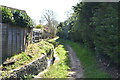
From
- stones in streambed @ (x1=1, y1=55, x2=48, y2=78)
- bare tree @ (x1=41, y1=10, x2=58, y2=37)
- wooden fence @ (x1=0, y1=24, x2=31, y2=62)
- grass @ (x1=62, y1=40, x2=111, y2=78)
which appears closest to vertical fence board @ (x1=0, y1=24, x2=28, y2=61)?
wooden fence @ (x1=0, y1=24, x2=31, y2=62)

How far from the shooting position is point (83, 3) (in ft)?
23.1

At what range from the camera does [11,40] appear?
6668mm

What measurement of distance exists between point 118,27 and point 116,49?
844 mm

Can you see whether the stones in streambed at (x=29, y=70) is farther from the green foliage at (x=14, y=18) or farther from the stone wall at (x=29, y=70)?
the green foliage at (x=14, y=18)

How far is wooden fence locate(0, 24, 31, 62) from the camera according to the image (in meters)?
6.22

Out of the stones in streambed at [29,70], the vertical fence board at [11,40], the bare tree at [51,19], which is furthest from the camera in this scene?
the bare tree at [51,19]

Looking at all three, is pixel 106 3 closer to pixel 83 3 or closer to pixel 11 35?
pixel 83 3

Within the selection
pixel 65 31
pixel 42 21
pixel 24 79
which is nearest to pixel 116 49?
pixel 24 79

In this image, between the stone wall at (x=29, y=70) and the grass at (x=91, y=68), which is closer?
the grass at (x=91, y=68)

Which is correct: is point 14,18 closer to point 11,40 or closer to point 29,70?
point 11,40

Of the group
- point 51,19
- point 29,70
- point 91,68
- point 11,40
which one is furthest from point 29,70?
point 51,19

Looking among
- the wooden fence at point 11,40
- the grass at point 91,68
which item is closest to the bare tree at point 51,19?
the grass at point 91,68

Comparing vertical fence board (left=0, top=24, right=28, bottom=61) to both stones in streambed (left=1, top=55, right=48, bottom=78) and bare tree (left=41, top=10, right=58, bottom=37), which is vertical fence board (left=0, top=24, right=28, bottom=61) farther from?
bare tree (left=41, top=10, right=58, bottom=37)

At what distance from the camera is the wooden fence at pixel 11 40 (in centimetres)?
622
